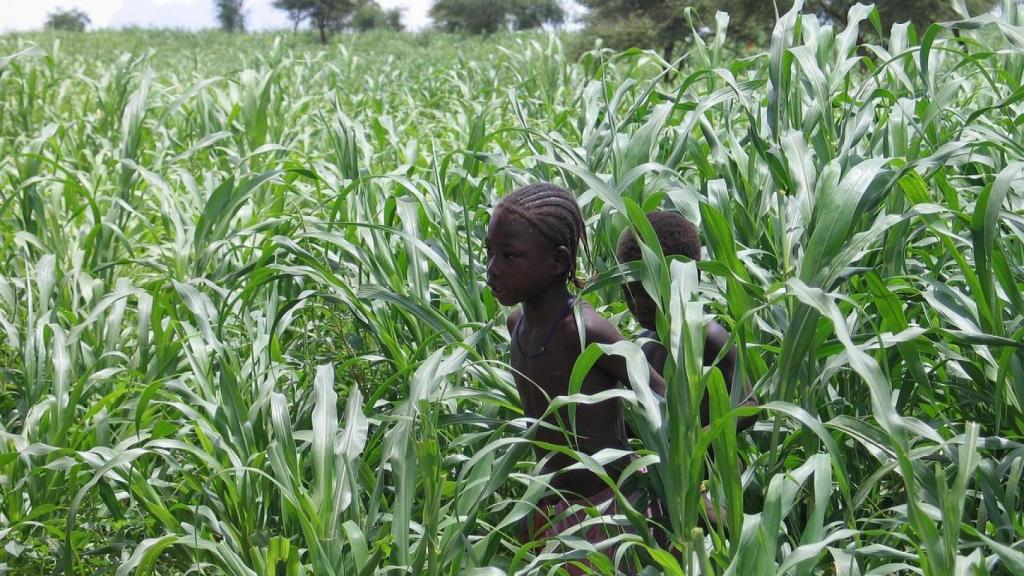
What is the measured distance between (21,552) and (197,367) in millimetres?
556

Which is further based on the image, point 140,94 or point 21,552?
point 140,94

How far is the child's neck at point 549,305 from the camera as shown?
74.9 inches

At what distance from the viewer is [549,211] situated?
1.87 meters

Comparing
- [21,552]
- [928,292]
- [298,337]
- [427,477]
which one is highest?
[928,292]

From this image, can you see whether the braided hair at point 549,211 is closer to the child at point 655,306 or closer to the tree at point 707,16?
the child at point 655,306

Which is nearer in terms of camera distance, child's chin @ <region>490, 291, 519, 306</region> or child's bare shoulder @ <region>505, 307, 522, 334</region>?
child's chin @ <region>490, 291, 519, 306</region>

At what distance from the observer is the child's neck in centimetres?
190

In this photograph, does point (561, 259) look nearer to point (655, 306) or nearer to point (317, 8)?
point (655, 306)

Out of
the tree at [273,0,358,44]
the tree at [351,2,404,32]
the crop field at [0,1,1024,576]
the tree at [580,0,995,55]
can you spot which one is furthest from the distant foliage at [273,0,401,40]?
the crop field at [0,1,1024,576]

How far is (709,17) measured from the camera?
19.4 m

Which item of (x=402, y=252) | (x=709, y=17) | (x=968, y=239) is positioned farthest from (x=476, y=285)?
(x=709, y=17)

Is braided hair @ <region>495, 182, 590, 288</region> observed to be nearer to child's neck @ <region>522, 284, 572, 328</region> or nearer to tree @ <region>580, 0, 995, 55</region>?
child's neck @ <region>522, 284, 572, 328</region>

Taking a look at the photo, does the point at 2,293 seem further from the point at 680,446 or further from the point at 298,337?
the point at 680,446

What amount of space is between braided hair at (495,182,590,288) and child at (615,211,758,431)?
11cm
